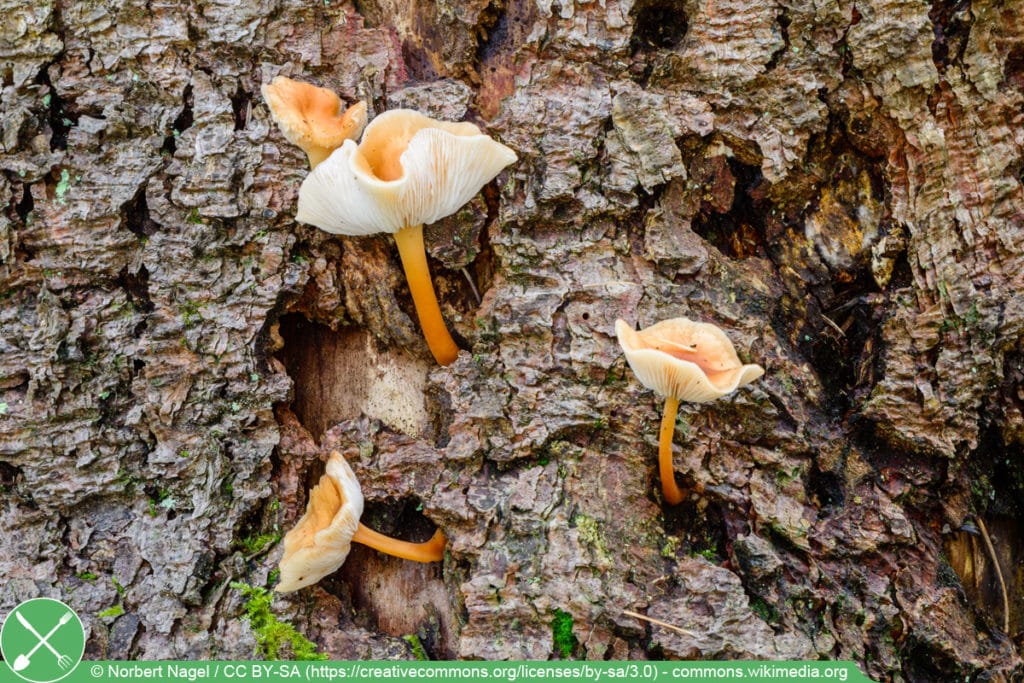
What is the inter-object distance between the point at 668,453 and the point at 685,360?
42 centimetres

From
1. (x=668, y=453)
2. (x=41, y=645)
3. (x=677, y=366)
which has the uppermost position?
(x=677, y=366)

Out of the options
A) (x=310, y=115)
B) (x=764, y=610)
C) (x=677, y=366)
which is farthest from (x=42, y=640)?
(x=764, y=610)

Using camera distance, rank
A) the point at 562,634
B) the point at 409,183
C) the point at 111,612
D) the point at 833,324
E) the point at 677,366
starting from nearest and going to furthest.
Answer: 1. the point at 677,366
2. the point at 409,183
3. the point at 562,634
4. the point at 111,612
5. the point at 833,324

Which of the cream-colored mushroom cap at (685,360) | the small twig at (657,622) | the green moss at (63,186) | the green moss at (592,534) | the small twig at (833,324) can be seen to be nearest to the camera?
the cream-colored mushroom cap at (685,360)

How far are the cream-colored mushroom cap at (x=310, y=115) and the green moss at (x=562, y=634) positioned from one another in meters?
1.76

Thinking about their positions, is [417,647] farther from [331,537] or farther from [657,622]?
[657,622]

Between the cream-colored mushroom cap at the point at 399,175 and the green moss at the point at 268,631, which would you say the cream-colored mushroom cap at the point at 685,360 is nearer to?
the cream-colored mushroom cap at the point at 399,175

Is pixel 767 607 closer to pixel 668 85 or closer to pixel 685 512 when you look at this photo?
pixel 685 512

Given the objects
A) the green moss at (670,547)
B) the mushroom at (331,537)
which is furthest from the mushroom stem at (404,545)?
the green moss at (670,547)

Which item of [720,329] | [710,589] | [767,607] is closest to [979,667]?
[767,607]

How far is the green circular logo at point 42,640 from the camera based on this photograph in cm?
250

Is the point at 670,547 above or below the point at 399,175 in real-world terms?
below

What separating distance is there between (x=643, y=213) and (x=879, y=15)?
1061mm

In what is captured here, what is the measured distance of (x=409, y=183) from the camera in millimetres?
2303
